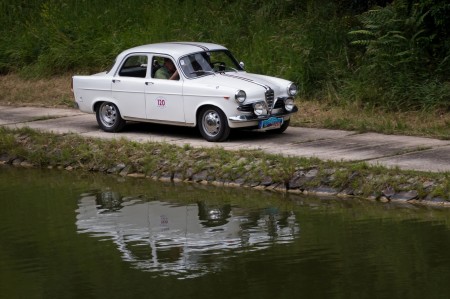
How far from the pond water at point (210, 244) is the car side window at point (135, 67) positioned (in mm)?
2825

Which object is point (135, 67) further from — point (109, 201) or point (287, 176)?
point (287, 176)

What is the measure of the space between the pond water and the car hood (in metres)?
2.24

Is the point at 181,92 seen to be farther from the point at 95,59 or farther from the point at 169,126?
the point at 95,59

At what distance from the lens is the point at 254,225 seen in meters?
14.0

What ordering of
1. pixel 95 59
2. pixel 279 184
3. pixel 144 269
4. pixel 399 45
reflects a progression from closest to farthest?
pixel 144 269 < pixel 279 184 < pixel 399 45 < pixel 95 59

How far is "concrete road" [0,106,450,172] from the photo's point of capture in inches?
640

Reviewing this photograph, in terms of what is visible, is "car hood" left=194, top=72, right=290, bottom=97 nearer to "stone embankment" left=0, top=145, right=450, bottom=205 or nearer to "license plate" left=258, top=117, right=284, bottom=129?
"license plate" left=258, top=117, right=284, bottom=129

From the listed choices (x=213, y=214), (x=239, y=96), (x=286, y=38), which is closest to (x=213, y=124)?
(x=239, y=96)

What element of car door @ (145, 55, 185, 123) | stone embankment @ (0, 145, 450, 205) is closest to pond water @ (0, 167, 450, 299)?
stone embankment @ (0, 145, 450, 205)

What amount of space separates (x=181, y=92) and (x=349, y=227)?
5.57m

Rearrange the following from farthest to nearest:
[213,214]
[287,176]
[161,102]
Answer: [161,102]
[287,176]
[213,214]

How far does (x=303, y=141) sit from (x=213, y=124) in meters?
1.47

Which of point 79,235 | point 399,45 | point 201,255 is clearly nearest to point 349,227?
point 201,255

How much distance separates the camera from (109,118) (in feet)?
64.6
